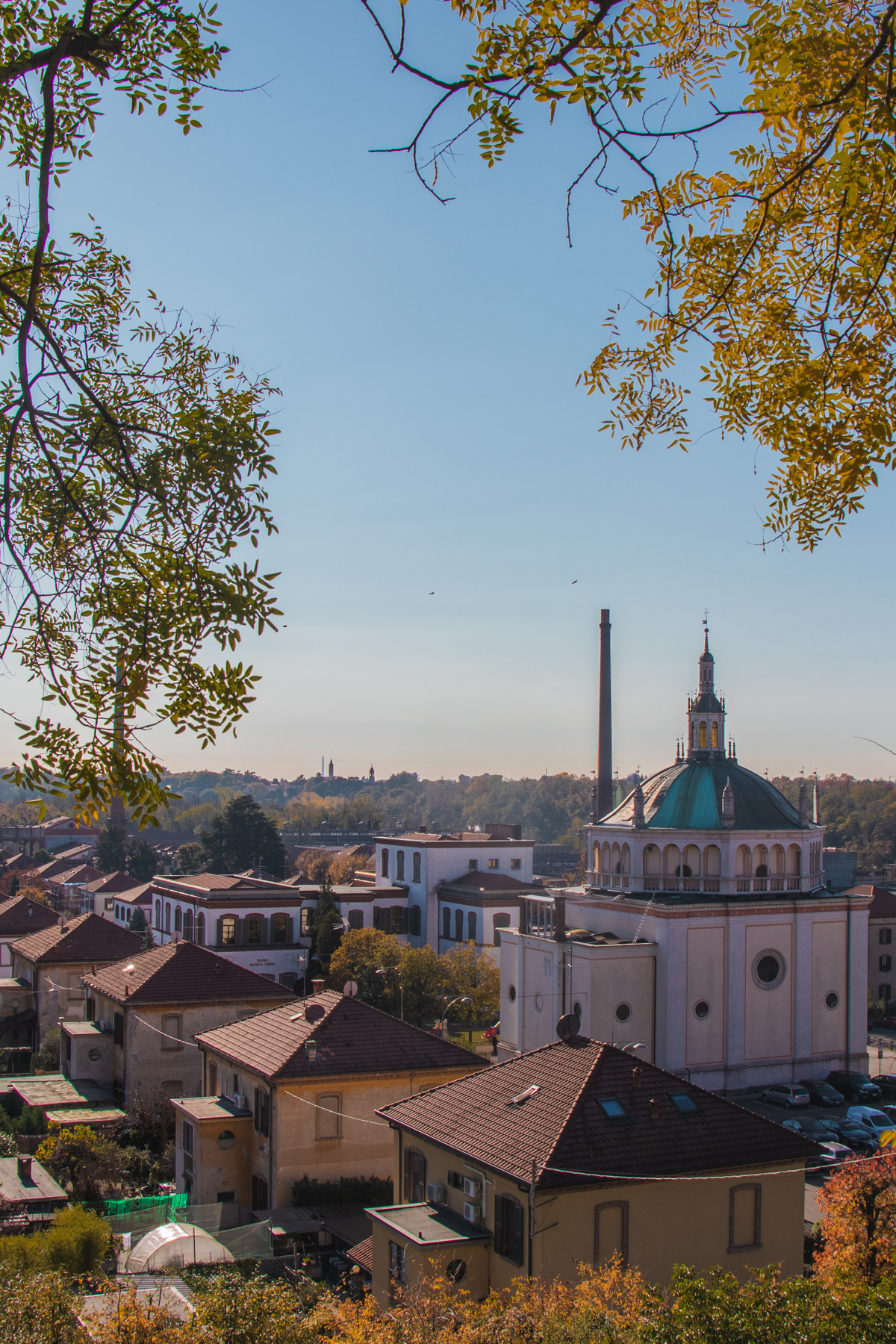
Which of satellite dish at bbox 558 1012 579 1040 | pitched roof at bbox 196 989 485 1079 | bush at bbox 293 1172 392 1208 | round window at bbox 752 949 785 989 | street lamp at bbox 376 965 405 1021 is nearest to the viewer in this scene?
satellite dish at bbox 558 1012 579 1040

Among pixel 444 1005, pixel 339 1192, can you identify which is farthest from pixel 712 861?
pixel 339 1192

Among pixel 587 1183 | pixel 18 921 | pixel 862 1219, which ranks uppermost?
Answer: pixel 587 1183

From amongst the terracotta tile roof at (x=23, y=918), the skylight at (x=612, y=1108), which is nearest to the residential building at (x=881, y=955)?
the terracotta tile roof at (x=23, y=918)

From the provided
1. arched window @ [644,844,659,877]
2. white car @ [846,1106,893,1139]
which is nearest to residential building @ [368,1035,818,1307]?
white car @ [846,1106,893,1139]

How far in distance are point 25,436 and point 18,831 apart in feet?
450

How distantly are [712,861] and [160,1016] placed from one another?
2177 centimetres

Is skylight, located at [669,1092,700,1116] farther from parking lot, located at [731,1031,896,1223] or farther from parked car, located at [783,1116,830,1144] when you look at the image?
parked car, located at [783,1116,830,1144]

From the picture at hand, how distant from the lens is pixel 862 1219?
21.3m

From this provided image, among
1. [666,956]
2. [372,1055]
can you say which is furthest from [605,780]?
[372,1055]

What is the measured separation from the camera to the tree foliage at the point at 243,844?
284 feet

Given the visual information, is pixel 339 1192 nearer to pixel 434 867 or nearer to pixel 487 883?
pixel 487 883

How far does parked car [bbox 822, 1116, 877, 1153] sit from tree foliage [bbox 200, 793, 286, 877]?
178 feet

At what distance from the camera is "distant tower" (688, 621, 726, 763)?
5234 cm

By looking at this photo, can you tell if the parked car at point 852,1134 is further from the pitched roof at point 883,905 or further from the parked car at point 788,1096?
the pitched roof at point 883,905
